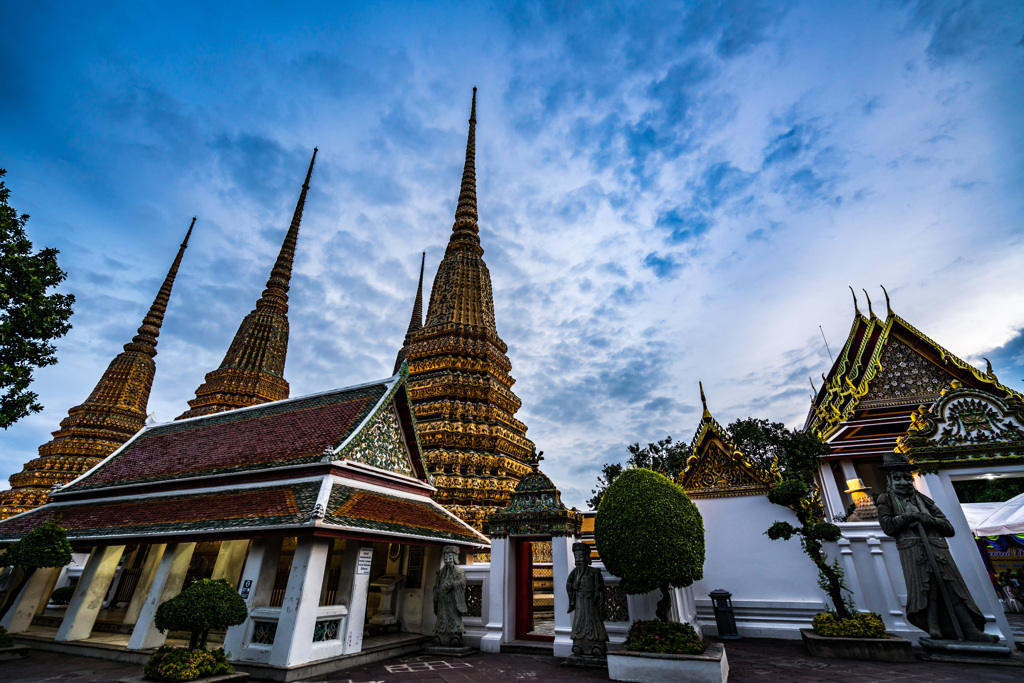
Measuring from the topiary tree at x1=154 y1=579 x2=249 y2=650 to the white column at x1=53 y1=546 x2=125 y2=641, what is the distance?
5.23 meters

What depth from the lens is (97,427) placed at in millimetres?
23172

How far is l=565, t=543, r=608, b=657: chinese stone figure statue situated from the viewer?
7840mm

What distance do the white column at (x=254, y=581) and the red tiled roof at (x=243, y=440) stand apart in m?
1.61

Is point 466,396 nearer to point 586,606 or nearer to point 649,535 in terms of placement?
point 586,606

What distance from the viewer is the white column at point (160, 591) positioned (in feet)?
27.4

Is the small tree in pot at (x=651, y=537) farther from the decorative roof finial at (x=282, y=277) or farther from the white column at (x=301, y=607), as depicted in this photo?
the decorative roof finial at (x=282, y=277)

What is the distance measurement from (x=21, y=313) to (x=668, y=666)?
43.7ft

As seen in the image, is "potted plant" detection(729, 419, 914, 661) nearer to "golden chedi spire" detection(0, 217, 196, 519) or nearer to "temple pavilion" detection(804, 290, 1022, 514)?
"temple pavilion" detection(804, 290, 1022, 514)

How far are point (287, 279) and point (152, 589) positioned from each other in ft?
70.4

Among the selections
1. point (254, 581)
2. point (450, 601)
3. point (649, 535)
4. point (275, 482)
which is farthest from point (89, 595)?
point (649, 535)

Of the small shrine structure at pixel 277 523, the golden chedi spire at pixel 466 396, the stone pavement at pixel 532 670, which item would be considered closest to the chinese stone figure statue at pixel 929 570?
the stone pavement at pixel 532 670

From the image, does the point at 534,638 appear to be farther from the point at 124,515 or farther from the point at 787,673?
the point at 124,515

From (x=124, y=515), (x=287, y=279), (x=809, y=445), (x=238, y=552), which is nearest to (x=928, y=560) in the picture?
(x=809, y=445)

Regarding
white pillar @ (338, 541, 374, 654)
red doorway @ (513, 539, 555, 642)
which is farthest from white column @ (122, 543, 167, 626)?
red doorway @ (513, 539, 555, 642)
